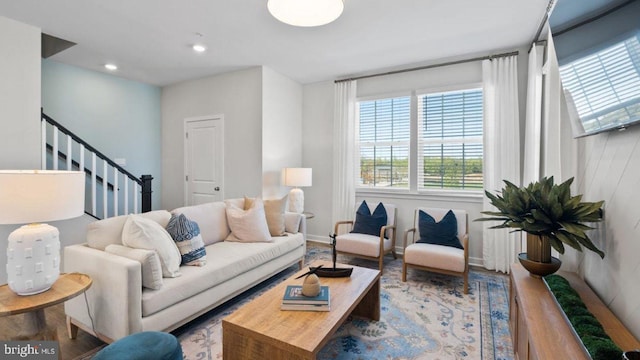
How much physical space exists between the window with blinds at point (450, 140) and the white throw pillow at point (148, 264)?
3.41 meters

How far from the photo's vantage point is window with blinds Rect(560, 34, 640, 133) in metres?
1.17

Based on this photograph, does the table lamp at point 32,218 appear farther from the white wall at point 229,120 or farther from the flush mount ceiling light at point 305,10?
the white wall at point 229,120

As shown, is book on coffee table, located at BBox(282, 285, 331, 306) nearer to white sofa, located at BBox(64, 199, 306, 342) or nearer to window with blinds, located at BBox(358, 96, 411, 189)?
white sofa, located at BBox(64, 199, 306, 342)

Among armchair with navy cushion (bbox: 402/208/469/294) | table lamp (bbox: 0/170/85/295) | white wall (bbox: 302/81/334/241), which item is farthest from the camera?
white wall (bbox: 302/81/334/241)

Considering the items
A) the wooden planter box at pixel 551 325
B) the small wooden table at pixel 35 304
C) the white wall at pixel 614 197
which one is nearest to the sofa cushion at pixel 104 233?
the small wooden table at pixel 35 304

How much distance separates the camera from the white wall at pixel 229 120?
14.4 ft

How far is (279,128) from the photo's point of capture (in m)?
4.64

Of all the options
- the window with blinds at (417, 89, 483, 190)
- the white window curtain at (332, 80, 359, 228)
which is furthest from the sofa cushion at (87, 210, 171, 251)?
the window with blinds at (417, 89, 483, 190)

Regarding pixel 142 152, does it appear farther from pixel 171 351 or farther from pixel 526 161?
pixel 526 161

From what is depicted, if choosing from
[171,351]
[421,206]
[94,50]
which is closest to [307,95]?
[421,206]

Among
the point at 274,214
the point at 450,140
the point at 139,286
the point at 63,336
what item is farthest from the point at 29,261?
the point at 450,140

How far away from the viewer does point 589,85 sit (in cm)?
153

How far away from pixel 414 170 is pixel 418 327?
240 cm

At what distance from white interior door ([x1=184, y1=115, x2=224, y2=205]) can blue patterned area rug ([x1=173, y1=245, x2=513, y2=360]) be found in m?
2.25
